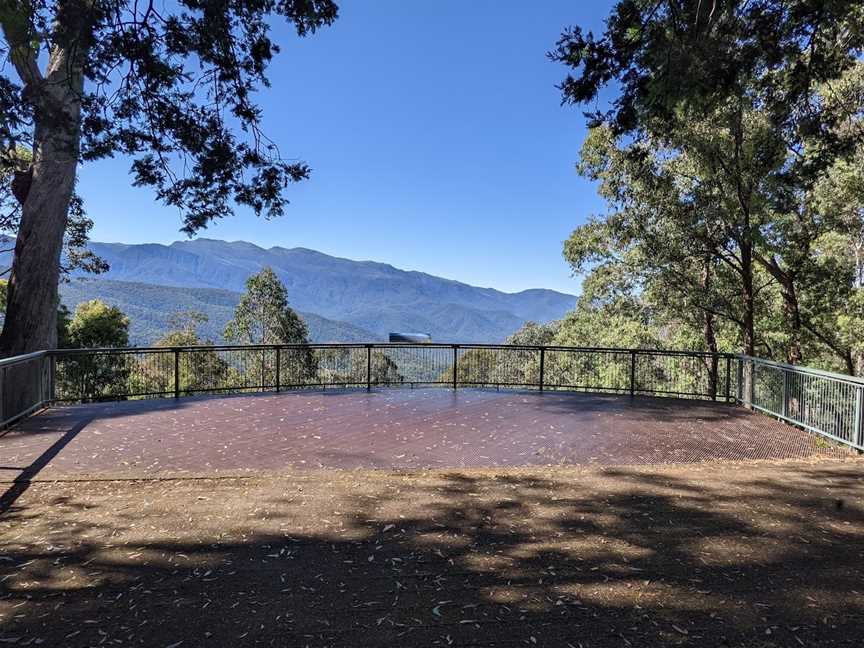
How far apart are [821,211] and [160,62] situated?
1622 cm

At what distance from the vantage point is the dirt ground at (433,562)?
2.65m

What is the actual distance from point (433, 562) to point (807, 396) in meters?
7.59

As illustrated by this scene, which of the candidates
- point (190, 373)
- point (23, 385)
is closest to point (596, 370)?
point (190, 373)

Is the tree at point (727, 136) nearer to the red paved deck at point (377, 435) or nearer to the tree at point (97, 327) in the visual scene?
the red paved deck at point (377, 435)

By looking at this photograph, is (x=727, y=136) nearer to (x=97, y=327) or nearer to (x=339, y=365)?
(x=339, y=365)

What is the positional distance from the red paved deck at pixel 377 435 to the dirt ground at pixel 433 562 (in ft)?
3.09

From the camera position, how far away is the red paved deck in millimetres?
6051

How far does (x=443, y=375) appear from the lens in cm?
1284

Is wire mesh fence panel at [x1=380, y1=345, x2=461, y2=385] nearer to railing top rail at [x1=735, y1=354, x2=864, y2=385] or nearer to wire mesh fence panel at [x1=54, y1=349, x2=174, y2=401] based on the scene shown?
wire mesh fence panel at [x1=54, y1=349, x2=174, y2=401]

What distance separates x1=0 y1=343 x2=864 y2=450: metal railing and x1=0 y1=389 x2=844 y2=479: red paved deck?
0.47 m

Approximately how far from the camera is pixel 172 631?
103 inches

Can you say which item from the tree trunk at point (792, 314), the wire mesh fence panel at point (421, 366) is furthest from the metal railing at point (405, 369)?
the tree trunk at point (792, 314)

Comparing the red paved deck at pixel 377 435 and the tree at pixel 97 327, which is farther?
the tree at pixel 97 327

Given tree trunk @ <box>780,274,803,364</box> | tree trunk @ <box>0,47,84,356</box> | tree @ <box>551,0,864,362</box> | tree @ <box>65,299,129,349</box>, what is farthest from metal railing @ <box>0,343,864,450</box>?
tree @ <box>65,299,129,349</box>
